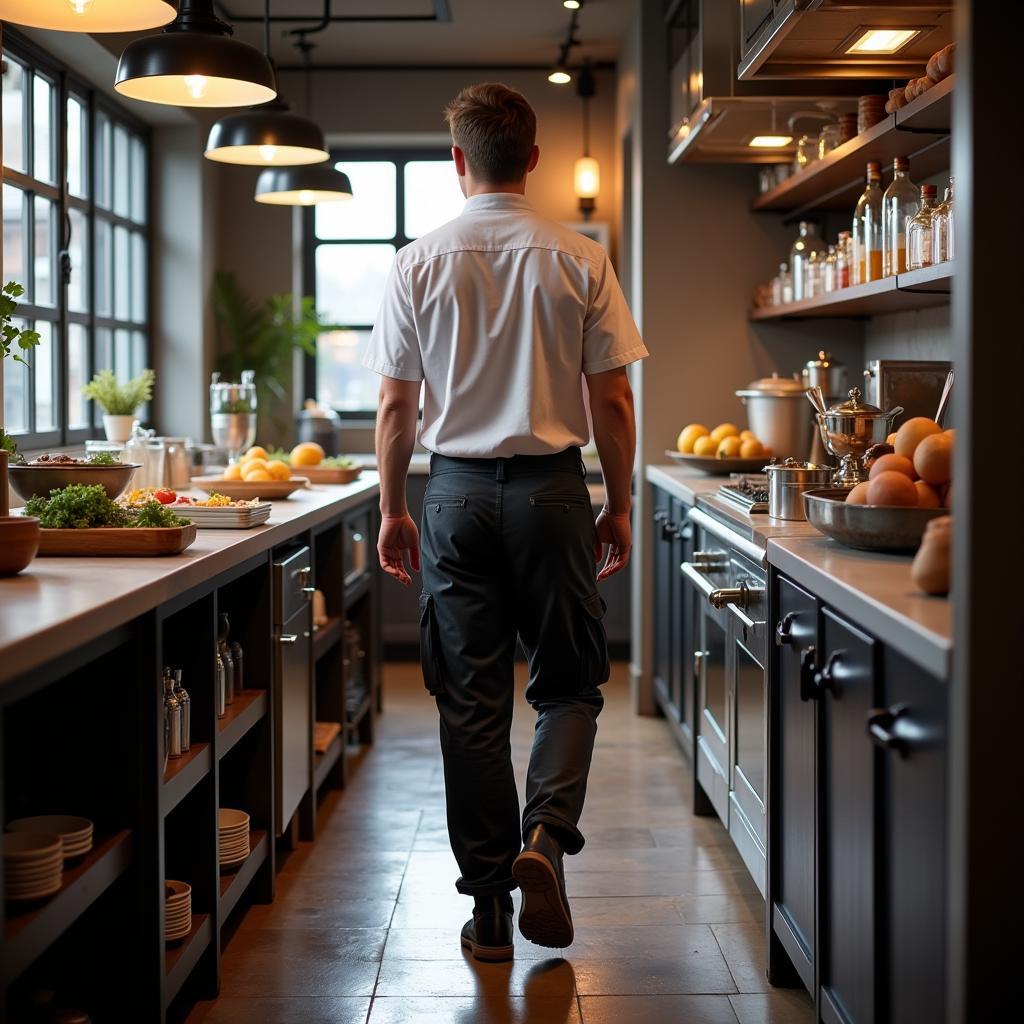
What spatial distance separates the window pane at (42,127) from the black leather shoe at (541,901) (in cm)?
351

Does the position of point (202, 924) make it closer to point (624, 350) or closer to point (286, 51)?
point (624, 350)

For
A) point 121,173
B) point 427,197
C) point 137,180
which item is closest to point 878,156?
point 121,173

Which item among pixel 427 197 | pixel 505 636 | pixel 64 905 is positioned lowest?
pixel 64 905

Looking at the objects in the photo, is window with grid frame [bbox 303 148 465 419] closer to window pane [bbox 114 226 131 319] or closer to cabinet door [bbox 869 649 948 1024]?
window pane [bbox 114 226 131 319]

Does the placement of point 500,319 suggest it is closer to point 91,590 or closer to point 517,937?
point 91,590

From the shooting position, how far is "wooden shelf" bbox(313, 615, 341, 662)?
3807 millimetres

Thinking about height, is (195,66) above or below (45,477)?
above

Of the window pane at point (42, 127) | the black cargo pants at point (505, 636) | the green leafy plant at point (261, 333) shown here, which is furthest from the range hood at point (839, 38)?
the green leafy plant at point (261, 333)

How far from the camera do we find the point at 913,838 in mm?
1720

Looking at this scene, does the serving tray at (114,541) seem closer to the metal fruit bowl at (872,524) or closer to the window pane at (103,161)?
the metal fruit bowl at (872,524)

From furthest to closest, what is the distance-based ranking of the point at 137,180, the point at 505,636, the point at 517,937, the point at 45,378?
the point at 137,180 → the point at 45,378 → the point at 517,937 → the point at 505,636

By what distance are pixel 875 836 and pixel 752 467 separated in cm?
261

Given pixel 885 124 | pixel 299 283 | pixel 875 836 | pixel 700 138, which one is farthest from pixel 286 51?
pixel 875 836

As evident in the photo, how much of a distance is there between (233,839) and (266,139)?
2056mm
